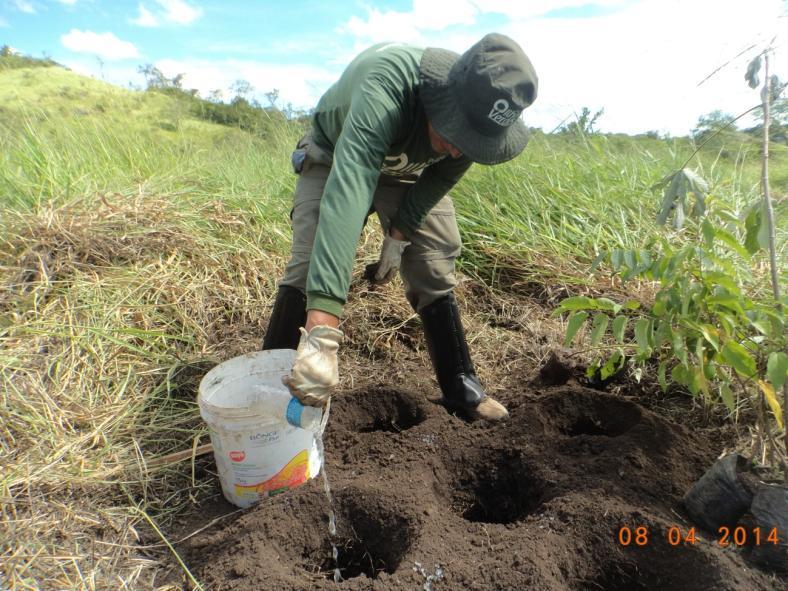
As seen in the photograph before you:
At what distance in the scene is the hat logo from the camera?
1.57 m

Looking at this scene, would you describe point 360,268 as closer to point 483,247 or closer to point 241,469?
point 483,247

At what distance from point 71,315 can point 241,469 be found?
1243 mm

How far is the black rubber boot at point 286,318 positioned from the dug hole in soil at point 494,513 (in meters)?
0.38

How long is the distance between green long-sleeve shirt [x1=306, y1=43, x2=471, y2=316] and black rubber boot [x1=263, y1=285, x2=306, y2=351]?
18.9 inches

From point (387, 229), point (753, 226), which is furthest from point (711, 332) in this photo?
point (387, 229)

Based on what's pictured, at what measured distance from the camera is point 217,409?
65.4 inches

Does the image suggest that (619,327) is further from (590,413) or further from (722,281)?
(590,413)

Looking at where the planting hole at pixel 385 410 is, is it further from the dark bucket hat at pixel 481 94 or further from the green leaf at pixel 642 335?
the dark bucket hat at pixel 481 94

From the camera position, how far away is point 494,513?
1865 mm

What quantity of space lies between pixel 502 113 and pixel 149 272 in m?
1.97

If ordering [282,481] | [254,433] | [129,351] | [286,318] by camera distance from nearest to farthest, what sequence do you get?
[254,433] → [282,481] → [286,318] → [129,351]
